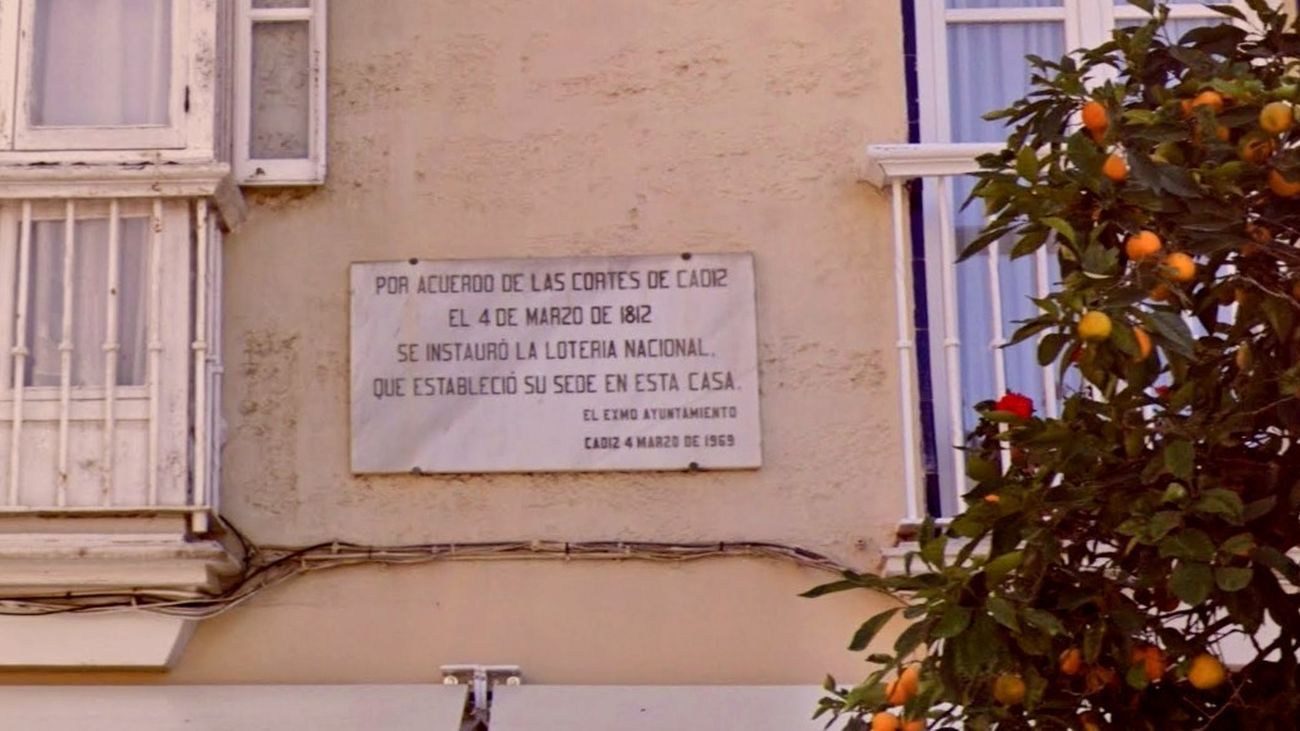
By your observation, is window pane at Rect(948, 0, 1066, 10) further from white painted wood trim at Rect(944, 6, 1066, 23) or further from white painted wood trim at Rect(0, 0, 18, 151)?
white painted wood trim at Rect(0, 0, 18, 151)

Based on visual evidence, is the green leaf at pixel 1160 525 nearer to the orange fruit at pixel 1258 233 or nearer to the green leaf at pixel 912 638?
the green leaf at pixel 912 638

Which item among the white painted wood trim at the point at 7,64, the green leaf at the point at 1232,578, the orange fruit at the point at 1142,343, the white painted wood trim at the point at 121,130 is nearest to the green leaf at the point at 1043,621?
the green leaf at the point at 1232,578

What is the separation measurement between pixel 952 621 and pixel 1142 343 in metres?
0.74

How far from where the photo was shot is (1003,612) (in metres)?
5.47

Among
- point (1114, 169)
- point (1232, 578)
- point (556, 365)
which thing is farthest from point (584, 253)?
point (1232, 578)

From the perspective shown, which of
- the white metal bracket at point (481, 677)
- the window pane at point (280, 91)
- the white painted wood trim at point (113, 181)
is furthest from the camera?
the window pane at point (280, 91)

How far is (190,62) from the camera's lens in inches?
338

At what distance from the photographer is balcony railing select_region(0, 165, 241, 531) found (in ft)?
26.7

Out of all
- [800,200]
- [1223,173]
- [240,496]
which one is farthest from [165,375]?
[1223,173]

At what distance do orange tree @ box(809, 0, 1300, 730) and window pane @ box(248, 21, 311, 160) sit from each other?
3.40 m

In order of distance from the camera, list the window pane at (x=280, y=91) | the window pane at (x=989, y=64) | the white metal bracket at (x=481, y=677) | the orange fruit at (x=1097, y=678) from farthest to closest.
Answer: the window pane at (x=989, y=64) → the window pane at (x=280, y=91) → the white metal bracket at (x=481, y=677) → the orange fruit at (x=1097, y=678)

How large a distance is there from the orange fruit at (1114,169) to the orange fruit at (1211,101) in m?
0.23

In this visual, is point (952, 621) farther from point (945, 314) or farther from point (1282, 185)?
point (945, 314)

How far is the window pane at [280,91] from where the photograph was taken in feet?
28.9
